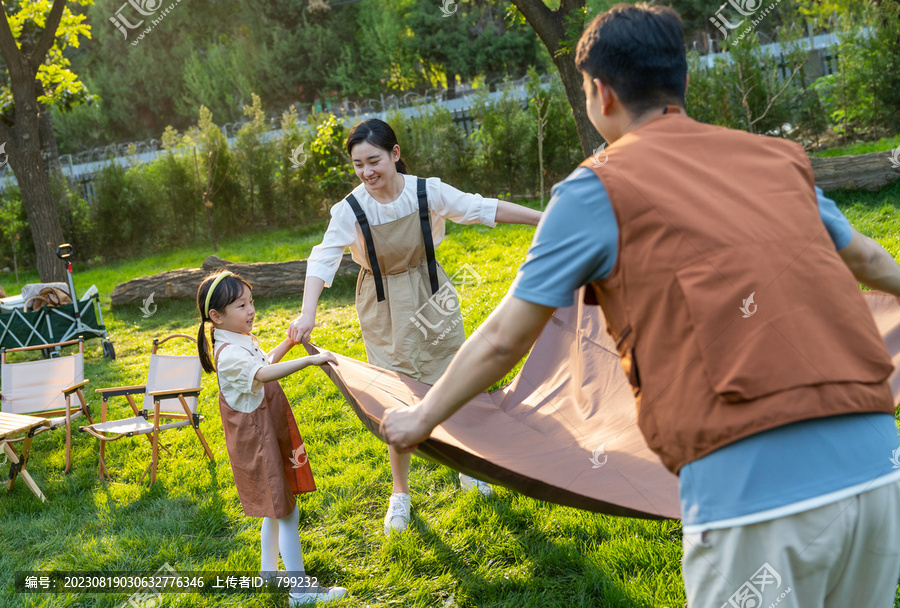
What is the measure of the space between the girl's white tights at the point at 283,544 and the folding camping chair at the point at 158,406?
178 cm

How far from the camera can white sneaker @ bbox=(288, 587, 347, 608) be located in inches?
124

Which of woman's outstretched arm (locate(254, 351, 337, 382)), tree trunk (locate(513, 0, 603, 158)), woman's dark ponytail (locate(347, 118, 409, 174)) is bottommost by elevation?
woman's outstretched arm (locate(254, 351, 337, 382))

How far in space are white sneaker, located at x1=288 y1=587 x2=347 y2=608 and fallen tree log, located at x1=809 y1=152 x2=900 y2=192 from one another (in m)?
7.25

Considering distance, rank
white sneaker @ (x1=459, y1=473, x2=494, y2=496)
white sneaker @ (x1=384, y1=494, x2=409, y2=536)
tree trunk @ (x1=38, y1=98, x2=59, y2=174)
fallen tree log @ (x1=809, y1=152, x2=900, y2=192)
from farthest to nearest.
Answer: tree trunk @ (x1=38, y1=98, x2=59, y2=174), fallen tree log @ (x1=809, y1=152, x2=900, y2=192), white sneaker @ (x1=459, y1=473, x2=494, y2=496), white sneaker @ (x1=384, y1=494, x2=409, y2=536)

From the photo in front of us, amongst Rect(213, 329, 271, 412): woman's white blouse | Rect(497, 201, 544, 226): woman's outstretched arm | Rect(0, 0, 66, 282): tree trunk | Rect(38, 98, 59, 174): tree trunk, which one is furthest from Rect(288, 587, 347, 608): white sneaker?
Rect(38, 98, 59, 174): tree trunk

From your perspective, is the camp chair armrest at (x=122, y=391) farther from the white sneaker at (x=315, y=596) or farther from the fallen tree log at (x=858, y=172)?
the fallen tree log at (x=858, y=172)

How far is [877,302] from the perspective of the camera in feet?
8.31

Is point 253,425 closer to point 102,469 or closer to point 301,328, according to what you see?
point 301,328

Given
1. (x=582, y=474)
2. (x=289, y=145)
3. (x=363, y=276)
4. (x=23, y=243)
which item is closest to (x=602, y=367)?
(x=582, y=474)

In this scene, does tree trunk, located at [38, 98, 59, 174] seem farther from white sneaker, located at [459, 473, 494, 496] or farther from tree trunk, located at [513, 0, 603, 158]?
white sneaker, located at [459, 473, 494, 496]

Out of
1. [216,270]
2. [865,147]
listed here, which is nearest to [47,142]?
[216,270]

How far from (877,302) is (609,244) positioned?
1740 mm

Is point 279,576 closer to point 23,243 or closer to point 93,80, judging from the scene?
point 23,243

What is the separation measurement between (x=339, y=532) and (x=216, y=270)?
7.01 m
